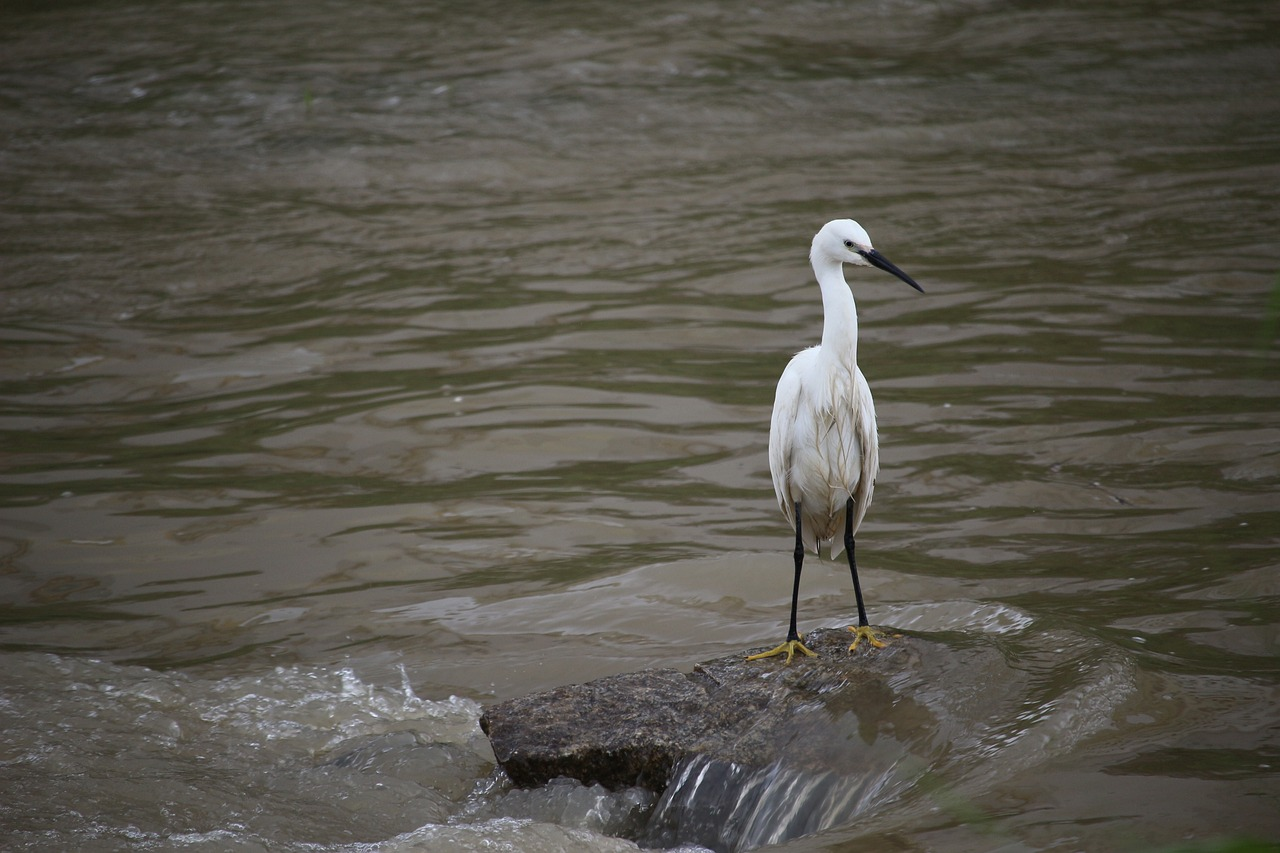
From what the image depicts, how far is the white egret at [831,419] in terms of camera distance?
3.93 m

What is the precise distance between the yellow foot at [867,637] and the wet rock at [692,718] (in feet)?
0.10

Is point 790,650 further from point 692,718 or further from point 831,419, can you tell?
point 831,419

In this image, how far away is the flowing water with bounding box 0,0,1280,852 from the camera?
358cm

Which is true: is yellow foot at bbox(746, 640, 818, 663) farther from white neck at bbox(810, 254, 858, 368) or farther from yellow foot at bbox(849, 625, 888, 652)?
white neck at bbox(810, 254, 858, 368)

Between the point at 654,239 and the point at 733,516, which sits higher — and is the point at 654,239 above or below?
above

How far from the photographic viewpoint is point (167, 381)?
782 centimetres

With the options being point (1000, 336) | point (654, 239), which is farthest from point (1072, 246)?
point (654, 239)

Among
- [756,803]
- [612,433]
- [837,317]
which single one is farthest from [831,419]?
[612,433]

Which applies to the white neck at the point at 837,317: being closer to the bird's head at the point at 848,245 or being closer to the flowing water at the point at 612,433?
the bird's head at the point at 848,245

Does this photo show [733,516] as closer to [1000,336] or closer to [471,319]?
[1000,336]

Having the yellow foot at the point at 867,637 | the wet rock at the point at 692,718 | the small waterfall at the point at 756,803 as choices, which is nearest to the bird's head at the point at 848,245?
the yellow foot at the point at 867,637

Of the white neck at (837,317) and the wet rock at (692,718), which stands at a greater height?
the white neck at (837,317)

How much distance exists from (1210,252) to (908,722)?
258 inches

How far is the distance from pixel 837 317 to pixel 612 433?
3.28 meters
